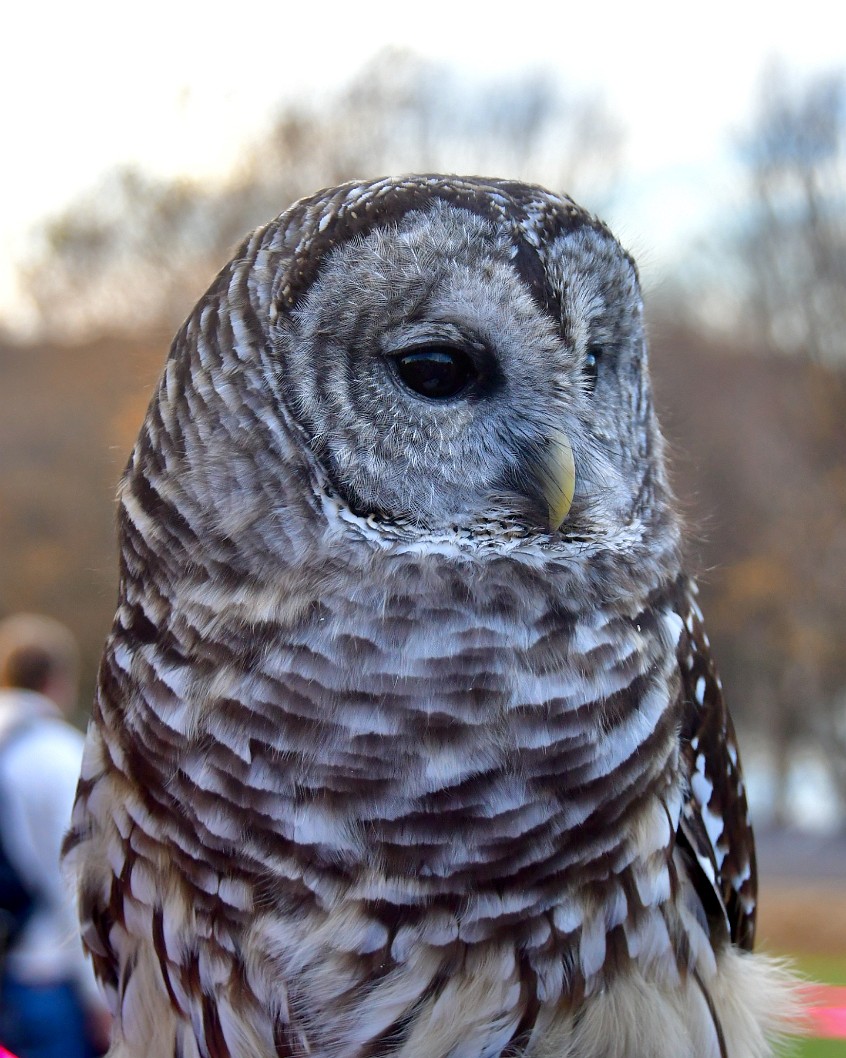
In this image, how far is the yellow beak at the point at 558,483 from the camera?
6.52 ft

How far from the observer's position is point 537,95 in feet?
77.1

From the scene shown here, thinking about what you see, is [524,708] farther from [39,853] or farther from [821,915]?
A: [821,915]

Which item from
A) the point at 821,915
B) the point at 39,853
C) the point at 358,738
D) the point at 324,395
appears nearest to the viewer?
the point at 358,738

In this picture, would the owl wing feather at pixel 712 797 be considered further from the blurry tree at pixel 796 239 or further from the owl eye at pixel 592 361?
the blurry tree at pixel 796 239

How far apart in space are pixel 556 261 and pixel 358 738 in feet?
3.09

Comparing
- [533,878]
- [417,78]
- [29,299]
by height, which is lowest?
[533,878]

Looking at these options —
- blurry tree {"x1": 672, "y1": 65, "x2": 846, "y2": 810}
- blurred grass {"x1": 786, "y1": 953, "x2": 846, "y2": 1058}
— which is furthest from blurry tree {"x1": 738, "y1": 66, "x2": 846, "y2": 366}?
blurred grass {"x1": 786, "y1": 953, "x2": 846, "y2": 1058}

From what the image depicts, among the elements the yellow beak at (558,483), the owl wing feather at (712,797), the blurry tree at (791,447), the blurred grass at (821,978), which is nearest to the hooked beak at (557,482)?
the yellow beak at (558,483)

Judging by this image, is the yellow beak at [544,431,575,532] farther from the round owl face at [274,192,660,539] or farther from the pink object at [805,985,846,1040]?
the pink object at [805,985,846,1040]

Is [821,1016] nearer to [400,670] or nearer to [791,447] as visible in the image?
[400,670]

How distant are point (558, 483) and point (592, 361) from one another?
0.32m

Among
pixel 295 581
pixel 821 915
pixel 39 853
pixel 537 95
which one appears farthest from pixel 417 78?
pixel 295 581

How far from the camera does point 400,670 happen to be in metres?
1.84

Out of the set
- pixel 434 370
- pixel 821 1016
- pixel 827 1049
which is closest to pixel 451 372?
pixel 434 370
